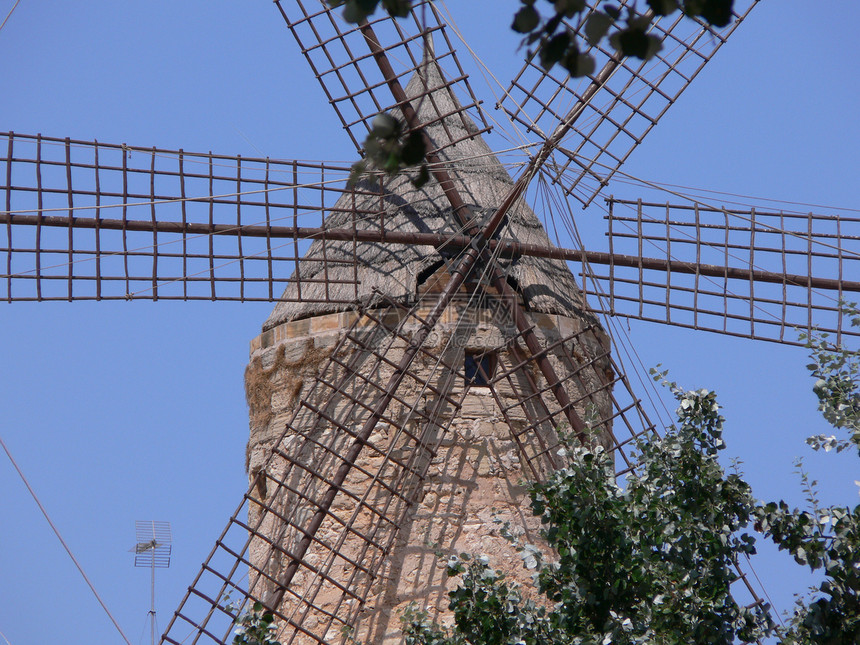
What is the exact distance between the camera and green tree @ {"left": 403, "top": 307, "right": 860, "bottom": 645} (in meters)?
3.39

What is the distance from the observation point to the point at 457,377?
5262 millimetres

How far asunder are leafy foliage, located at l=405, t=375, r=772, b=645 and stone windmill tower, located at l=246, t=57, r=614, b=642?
1.19 meters

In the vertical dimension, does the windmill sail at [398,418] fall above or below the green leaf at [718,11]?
above

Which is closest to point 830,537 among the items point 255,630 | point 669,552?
point 669,552

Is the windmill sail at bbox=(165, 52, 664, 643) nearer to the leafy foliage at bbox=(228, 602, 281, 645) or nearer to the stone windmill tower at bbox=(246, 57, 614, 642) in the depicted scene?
the stone windmill tower at bbox=(246, 57, 614, 642)

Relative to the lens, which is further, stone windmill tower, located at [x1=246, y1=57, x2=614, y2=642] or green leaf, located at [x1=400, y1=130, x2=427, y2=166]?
stone windmill tower, located at [x1=246, y1=57, x2=614, y2=642]

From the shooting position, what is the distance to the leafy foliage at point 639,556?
3426 millimetres

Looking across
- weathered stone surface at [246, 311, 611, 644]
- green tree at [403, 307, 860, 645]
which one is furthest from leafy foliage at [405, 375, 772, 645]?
weathered stone surface at [246, 311, 611, 644]

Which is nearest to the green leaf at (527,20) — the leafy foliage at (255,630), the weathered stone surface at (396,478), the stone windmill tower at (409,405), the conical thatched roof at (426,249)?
the leafy foliage at (255,630)

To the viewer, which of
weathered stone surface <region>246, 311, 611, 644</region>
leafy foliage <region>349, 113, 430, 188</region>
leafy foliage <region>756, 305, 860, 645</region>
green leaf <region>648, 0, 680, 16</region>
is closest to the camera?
leafy foliage <region>349, 113, 430, 188</region>

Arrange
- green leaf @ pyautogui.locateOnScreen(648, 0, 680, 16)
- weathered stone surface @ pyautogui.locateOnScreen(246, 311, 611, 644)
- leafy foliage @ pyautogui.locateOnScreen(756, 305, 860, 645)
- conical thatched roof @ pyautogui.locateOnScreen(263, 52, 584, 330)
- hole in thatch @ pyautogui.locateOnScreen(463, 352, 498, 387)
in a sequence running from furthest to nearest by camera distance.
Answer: conical thatched roof @ pyautogui.locateOnScreen(263, 52, 584, 330) → hole in thatch @ pyautogui.locateOnScreen(463, 352, 498, 387) → weathered stone surface @ pyautogui.locateOnScreen(246, 311, 611, 644) → leafy foliage @ pyautogui.locateOnScreen(756, 305, 860, 645) → green leaf @ pyautogui.locateOnScreen(648, 0, 680, 16)

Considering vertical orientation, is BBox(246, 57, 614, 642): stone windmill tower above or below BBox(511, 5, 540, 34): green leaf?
above

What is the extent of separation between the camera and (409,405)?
16.9 ft

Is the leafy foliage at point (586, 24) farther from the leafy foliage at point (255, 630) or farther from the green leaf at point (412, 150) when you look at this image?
the leafy foliage at point (255, 630)
